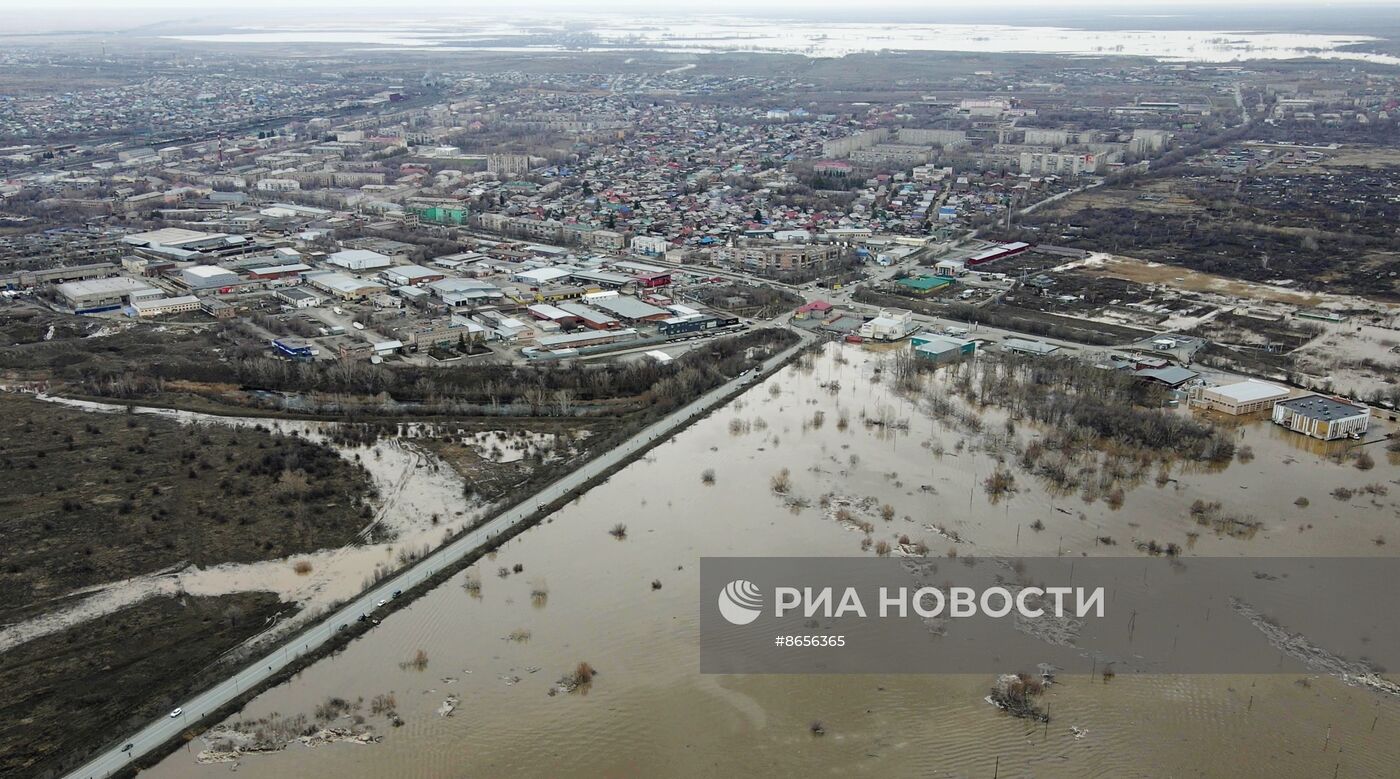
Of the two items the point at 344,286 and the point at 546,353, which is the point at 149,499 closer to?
the point at 546,353

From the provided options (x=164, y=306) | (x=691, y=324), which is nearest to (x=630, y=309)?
(x=691, y=324)

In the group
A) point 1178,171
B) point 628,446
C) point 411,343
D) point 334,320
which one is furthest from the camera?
point 1178,171

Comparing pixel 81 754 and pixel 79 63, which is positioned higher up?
pixel 79 63

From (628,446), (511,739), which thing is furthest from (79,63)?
(511,739)

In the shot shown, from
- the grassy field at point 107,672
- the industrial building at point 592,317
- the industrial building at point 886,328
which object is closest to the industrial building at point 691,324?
the industrial building at point 592,317

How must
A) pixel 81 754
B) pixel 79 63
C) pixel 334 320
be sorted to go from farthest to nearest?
pixel 79 63
pixel 334 320
pixel 81 754

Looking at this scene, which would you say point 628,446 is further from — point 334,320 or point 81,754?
point 334,320

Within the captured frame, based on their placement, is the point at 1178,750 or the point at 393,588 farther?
the point at 393,588
